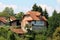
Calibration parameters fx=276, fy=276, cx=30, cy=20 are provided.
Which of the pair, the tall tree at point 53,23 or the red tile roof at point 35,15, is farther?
the red tile roof at point 35,15

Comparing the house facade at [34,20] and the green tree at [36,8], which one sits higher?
the green tree at [36,8]

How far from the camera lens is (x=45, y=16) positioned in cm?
5225

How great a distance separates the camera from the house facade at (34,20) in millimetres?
47172

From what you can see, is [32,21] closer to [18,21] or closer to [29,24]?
[29,24]

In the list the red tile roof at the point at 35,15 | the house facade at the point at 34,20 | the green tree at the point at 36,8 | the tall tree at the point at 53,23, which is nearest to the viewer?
the tall tree at the point at 53,23

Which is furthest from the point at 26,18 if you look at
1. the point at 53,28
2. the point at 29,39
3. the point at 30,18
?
the point at 29,39

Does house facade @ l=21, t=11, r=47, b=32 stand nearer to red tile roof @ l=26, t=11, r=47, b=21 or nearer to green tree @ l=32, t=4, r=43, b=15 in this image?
red tile roof @ l=26, t=11, r=47, b=21

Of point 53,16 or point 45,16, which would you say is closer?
point 53,16

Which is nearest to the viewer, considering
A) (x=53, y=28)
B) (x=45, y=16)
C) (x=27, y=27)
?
(x=53, y=28)

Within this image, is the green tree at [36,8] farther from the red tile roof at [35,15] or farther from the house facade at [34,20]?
the house facade at [34,20]

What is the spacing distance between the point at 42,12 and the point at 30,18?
5.16 meters

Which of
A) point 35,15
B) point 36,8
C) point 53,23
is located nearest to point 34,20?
point 35,15

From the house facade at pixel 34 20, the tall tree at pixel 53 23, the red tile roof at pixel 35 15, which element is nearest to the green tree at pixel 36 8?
the red tile roof at pixel 35 15

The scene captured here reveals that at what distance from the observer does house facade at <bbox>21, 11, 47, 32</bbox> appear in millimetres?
47172
